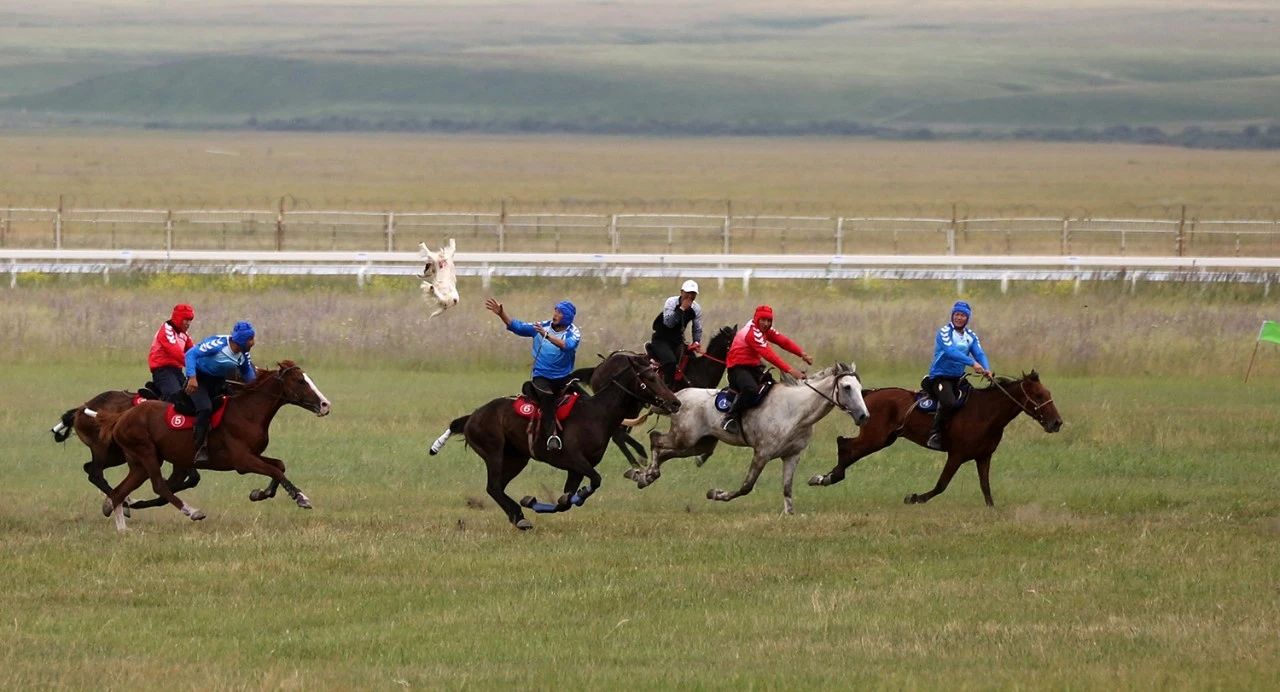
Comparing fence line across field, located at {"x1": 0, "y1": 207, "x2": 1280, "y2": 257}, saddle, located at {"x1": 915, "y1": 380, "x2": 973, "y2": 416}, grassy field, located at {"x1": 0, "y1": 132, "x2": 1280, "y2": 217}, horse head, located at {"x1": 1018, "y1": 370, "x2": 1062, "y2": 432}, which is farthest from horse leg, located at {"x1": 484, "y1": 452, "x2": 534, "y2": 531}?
grassy field, located at {"x1": 0, "y1": 132, "x2": 1280, "y2": 217}

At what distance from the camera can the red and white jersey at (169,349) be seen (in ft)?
57.7

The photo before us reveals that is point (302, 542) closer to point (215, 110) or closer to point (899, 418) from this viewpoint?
point (899, 418)

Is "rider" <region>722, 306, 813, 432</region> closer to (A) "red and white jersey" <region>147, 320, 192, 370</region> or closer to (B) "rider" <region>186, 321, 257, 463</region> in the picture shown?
(B) "rider" <region>186, 321, 257, 463</region>

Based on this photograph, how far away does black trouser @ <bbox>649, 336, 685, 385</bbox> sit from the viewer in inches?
794

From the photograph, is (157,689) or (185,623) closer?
(157,689)

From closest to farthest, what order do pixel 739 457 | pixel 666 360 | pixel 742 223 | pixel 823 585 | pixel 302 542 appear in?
pixel 823 585
pixel 302 542
pixel 666 360
pixel 739 457
pixel 742 223

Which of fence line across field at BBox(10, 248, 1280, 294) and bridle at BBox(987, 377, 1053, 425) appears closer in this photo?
bridle at BBox(987, 377, 1053, 425)

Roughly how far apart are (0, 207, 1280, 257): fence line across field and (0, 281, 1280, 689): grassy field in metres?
26.4

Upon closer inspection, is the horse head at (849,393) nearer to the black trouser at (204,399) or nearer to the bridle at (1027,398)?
the bridle at (1027,398)

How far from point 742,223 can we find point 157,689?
60005 millimetres

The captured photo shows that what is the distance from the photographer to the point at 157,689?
11148 millimetres

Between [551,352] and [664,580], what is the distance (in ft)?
11.9

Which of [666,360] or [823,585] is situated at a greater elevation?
[666,360]

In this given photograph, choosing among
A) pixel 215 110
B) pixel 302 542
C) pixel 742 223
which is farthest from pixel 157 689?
pixel 215 110
